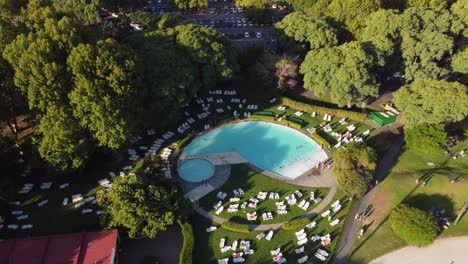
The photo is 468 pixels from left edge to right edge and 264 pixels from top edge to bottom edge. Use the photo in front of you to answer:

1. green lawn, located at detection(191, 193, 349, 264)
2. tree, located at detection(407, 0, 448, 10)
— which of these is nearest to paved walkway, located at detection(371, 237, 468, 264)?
green lawn, located at detection(191, 193, 349, 264)

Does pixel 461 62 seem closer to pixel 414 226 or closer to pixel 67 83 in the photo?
pixel 414 226

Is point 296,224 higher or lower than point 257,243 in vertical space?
higher

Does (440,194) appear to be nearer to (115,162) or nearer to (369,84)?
(369,84)

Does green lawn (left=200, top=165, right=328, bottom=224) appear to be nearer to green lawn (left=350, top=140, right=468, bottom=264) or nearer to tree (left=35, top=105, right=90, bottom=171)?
green lawn (left=350, top=140, right=468, bottom=264)

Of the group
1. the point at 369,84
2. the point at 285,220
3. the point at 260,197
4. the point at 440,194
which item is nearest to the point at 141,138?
the point at 260,197

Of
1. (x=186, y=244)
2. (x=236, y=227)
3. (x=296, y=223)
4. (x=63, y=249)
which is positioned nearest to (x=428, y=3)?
(x=296, y=223)

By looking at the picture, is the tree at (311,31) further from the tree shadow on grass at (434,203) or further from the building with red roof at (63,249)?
the building with red roof at (63,249)
